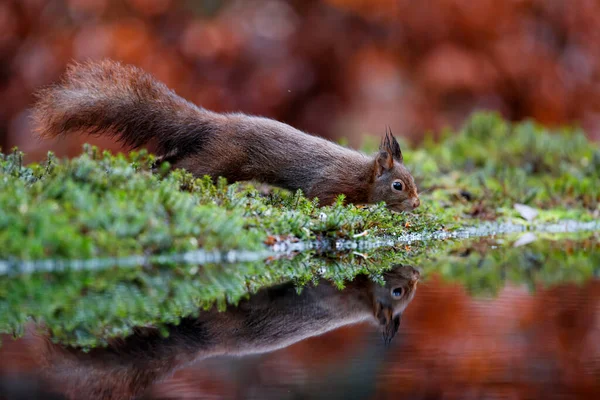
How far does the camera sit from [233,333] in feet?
14.5

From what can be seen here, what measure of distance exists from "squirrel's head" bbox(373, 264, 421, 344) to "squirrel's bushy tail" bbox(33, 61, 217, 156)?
9.24ft

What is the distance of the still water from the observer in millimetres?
3416

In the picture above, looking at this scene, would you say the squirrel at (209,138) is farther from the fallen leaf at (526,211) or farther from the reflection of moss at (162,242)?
the fallen leaf at (526,211)

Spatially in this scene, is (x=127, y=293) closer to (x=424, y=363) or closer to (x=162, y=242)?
(x=162, y=242)

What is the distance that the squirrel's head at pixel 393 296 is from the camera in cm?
473

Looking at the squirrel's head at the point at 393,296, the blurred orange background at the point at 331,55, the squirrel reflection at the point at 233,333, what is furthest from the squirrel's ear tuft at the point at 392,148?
the blurred orange background at the point at 331,55

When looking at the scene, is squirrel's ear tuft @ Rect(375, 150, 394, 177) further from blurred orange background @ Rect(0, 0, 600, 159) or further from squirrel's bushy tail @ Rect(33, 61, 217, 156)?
blurred orange background @ Rect(0, 0, 600, 159)

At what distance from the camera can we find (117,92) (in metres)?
7.85

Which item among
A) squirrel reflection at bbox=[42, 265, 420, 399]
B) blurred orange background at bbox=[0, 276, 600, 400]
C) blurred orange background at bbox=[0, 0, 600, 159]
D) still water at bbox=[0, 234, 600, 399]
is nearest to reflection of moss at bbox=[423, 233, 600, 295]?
still water at bbox=[0, 234, 600, 399]

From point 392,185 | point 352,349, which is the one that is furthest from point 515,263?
point 352,349

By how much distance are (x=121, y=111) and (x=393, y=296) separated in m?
3.67

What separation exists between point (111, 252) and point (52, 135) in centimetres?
258

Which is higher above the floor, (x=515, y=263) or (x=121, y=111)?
(x=121, y=111)

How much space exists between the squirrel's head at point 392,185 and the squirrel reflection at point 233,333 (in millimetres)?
2737
